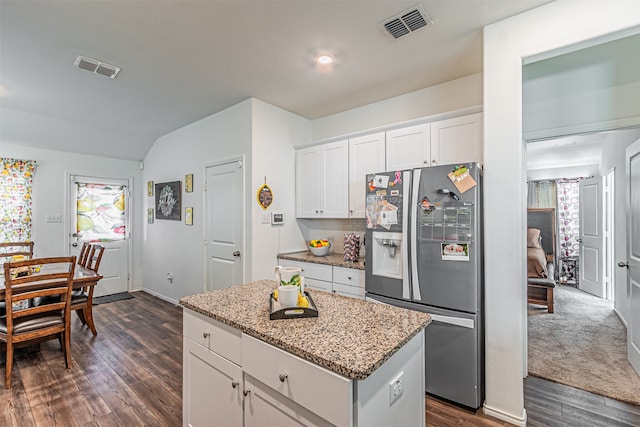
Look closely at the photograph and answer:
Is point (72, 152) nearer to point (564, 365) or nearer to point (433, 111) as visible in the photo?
point (433, 111)

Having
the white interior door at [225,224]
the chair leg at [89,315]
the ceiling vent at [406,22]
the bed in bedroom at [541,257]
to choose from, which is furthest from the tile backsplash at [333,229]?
the bed in bedroom at [541,257]

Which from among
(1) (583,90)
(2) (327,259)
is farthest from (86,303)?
(1) (583,90)

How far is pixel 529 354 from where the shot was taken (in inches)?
116

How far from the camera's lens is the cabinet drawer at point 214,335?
1364 mm

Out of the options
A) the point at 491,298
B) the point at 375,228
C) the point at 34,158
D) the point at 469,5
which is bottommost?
the point at 491,298

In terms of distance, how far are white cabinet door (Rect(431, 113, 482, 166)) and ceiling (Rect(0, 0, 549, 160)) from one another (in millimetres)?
510

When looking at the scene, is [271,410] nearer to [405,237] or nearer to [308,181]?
[405,237]

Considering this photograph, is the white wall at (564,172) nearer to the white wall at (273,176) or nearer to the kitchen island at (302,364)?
the white wall at (273,176)

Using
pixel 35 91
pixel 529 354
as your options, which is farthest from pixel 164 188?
pixel 529 354

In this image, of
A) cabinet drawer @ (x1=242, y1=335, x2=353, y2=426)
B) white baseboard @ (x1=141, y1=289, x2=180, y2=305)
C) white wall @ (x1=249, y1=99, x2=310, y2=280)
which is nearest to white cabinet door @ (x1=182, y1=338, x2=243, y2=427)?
cabinet drawer @ (x1=242, y1=335, x2=353, y2=426)

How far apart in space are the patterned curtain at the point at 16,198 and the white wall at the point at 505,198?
5.86 meters

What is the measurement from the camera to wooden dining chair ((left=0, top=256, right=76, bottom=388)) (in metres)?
Result: 2.28

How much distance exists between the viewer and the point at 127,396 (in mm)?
2230

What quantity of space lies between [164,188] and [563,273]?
7.82 meters
